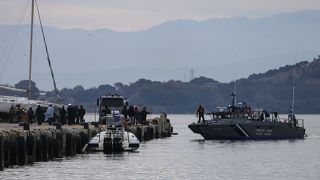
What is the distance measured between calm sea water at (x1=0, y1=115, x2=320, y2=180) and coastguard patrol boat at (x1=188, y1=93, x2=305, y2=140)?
5.65 metres

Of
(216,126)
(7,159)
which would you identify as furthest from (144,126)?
(7,159)

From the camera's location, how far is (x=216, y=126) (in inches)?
3339

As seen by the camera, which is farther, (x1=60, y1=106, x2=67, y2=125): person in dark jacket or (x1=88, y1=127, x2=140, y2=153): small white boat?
(x1=60, y1=106, x2=67, y2=125): person in dark jacket

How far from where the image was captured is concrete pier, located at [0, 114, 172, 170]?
4934cm

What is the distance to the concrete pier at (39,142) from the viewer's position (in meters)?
49.3

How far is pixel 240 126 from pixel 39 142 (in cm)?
3222

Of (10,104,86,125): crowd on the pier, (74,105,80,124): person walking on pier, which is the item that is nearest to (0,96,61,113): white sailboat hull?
(10,104,86,125): crowd on the pier

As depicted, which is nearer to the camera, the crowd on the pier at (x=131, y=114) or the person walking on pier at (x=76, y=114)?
the crowd on the pier at (x=131, y=114)

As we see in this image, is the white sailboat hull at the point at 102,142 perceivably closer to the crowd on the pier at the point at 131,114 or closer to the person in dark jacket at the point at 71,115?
the person in dark jacket at the point at 71,115

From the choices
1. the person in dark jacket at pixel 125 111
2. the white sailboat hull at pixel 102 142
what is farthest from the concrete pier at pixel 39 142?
the person in dark jacket at pixel 125 111

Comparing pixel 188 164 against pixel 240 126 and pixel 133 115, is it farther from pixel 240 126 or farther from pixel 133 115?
pixel 240 126

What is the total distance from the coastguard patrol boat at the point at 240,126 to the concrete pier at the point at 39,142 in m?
16.6

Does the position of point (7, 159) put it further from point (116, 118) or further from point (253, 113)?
point (253, 113)

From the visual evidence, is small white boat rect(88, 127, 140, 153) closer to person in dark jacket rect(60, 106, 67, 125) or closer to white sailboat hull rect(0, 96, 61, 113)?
person in dark jacket rect(60, 106, 67, 125)
